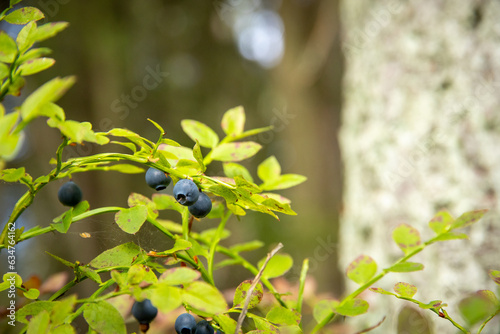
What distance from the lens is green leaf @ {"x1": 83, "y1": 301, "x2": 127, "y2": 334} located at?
35 centimetres

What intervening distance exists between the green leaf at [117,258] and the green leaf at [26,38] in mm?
223

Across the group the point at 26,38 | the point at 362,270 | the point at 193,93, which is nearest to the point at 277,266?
the point at 362,270

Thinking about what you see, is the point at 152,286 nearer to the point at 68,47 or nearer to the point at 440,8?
the point at 440,8

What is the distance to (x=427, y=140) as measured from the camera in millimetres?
1155

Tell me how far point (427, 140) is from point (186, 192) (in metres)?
0.99

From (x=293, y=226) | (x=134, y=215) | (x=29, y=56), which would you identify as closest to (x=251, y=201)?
(x=134, y=215)

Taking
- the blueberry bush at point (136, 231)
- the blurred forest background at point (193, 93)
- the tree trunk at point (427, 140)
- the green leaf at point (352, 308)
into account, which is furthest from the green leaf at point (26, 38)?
the blurred forest background at point (193, 93)

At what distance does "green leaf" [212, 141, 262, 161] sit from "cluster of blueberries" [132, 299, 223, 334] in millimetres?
207

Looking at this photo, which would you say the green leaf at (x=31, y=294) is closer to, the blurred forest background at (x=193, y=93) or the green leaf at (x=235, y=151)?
the green leaf at (x=235, y=151)

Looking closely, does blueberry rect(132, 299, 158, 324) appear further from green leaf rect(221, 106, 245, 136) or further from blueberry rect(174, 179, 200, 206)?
green leaf rect(221, 106, 245, 136)

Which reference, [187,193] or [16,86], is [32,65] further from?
[187,193]

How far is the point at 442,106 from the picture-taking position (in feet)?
3.74

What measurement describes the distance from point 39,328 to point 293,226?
345cm

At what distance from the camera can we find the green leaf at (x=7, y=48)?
1.25 feet
